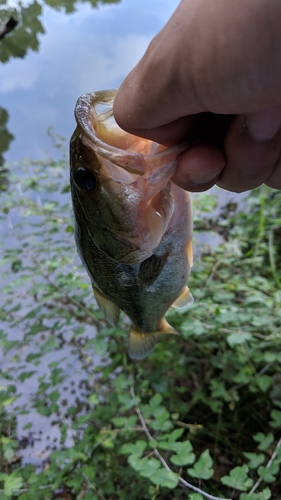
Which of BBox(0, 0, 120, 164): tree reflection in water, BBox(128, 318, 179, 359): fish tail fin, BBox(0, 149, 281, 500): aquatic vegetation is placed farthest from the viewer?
BBox(0, 0, 120, 164): tree reflection in water

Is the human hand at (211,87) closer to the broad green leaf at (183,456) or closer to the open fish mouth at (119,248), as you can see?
the open fish mouth at (119,248)

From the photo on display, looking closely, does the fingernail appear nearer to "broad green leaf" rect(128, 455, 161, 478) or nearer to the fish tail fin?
the fish tail fin

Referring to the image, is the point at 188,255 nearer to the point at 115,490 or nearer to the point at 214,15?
→ the point at 214,15

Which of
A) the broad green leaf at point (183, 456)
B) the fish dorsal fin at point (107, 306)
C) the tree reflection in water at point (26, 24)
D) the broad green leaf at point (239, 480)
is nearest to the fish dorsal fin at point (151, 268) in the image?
the fish dorsal fin at point (107, 306)

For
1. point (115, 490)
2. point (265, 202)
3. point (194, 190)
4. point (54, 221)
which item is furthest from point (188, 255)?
point (265, 202)

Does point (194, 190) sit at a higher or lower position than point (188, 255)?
higher

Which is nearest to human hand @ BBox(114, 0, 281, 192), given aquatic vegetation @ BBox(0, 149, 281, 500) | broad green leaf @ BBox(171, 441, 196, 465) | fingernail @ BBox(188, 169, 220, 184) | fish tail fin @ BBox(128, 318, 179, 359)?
fingernail @ BBox(188, 169, 220, 184)
